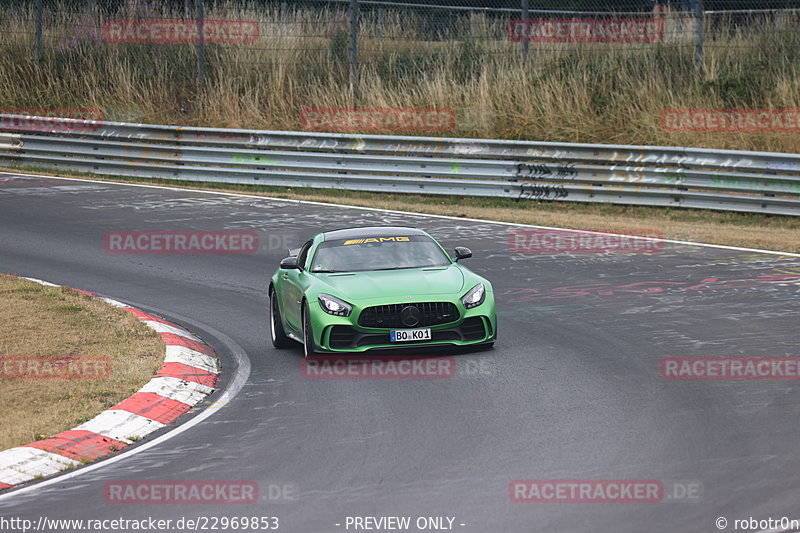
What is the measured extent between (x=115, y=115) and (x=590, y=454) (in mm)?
23848

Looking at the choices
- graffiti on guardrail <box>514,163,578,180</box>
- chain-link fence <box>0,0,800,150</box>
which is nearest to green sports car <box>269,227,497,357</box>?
graffiti on guardrail <box>514,163,578,180</box>

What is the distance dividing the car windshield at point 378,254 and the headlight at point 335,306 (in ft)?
2.91

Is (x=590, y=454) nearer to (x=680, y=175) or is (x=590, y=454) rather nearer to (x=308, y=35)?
(x=680, y=175)

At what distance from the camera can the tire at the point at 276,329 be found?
12.7 meters

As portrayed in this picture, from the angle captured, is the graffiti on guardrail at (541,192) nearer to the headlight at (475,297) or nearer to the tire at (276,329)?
the tire at (276,329)

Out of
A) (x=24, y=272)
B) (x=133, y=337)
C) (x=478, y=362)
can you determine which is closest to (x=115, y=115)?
(x=24, y=272)

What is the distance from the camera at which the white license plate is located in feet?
37.1

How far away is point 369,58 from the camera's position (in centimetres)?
2900

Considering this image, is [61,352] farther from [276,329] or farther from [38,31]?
[38,31]

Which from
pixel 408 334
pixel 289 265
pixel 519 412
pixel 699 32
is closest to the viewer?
pixel 519 412

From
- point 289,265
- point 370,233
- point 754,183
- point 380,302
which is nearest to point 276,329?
point 289,265

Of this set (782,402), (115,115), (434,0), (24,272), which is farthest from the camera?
(434,0)

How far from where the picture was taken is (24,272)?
1712cm

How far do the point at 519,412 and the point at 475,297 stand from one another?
248 cm
